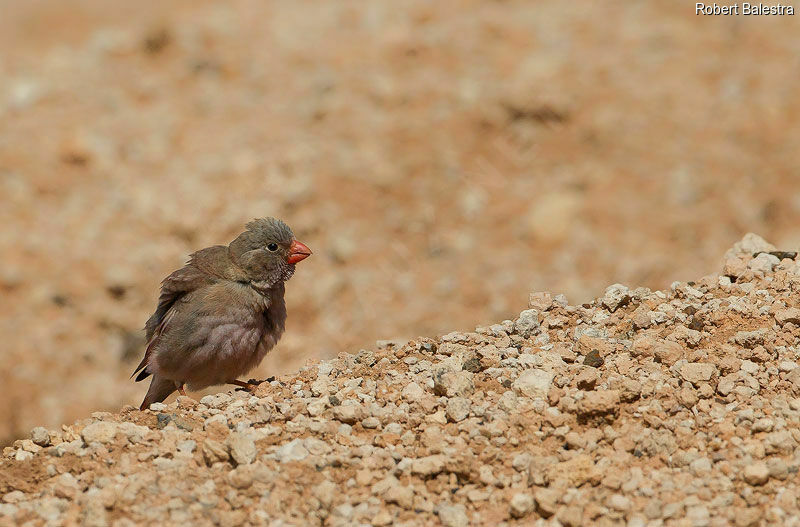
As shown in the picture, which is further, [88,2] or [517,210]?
[88,2]

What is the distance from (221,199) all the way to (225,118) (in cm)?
147

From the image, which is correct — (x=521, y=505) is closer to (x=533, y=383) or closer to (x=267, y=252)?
(x=533, y=383)

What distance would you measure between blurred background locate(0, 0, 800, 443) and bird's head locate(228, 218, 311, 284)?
3.55 meters

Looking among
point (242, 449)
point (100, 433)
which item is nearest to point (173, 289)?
point (100, 433)

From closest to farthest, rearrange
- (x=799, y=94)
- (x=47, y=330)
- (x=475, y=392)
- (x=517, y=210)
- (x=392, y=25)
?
1. (x=475, y=392)
2. (x=47, y=330)
3. (x=517, y=210)
4. (x=799, y=94)
5. (x=392, y=25)

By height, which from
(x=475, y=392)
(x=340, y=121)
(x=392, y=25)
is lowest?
(x=475, y=392)

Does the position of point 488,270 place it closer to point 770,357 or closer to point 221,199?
point 221,199

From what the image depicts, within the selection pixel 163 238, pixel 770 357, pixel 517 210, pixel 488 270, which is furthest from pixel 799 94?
pixel 770 357

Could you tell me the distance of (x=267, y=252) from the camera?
7090mm

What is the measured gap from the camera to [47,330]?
11031mm

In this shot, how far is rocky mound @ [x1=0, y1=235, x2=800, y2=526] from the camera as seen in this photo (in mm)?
4160

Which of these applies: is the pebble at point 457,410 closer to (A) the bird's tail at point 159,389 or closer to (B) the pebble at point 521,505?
(B) the pebble at point 521,505

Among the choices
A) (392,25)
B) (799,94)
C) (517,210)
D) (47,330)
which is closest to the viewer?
(47,330)

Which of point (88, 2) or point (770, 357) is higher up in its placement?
point (88, 2)
